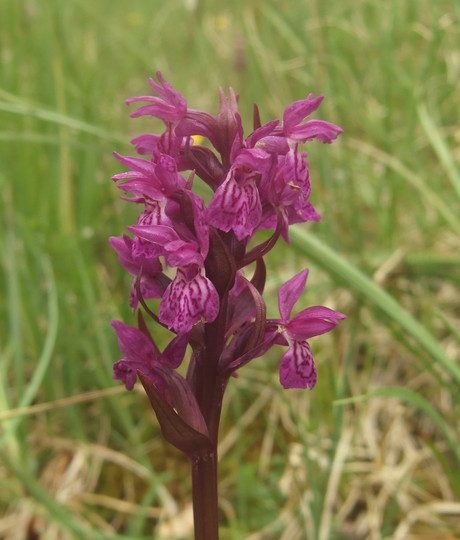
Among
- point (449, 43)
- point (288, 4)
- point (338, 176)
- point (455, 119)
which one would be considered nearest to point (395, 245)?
point (338, 176)

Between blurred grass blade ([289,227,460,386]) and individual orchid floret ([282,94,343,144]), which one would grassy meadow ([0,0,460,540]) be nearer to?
blurred grass blade ([289,227,460,386])

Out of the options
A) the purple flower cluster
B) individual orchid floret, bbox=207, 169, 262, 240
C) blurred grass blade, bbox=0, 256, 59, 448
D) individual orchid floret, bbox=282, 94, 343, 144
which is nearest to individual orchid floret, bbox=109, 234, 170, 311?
the purple flower cluster

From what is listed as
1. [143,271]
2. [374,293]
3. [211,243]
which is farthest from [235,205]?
[374,293]

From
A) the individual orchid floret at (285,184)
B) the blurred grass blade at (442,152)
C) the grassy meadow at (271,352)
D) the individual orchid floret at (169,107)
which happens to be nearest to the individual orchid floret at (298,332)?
the individual orchid floret at (285,184)

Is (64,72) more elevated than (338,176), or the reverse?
(64,72)

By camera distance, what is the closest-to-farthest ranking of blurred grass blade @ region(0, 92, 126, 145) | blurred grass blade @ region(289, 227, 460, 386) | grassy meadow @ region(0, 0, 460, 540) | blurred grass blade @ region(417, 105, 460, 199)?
blurred grass blade @ region(289, 227, 460, 386), blurred grass blade @ region(0, 92, 126, 145), grassy meadow @ region(0, 0, 460, 540), blurred grass blade @ region(417, 105, 460, 199)

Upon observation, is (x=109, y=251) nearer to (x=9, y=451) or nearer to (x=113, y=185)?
(x=113, y=185)
